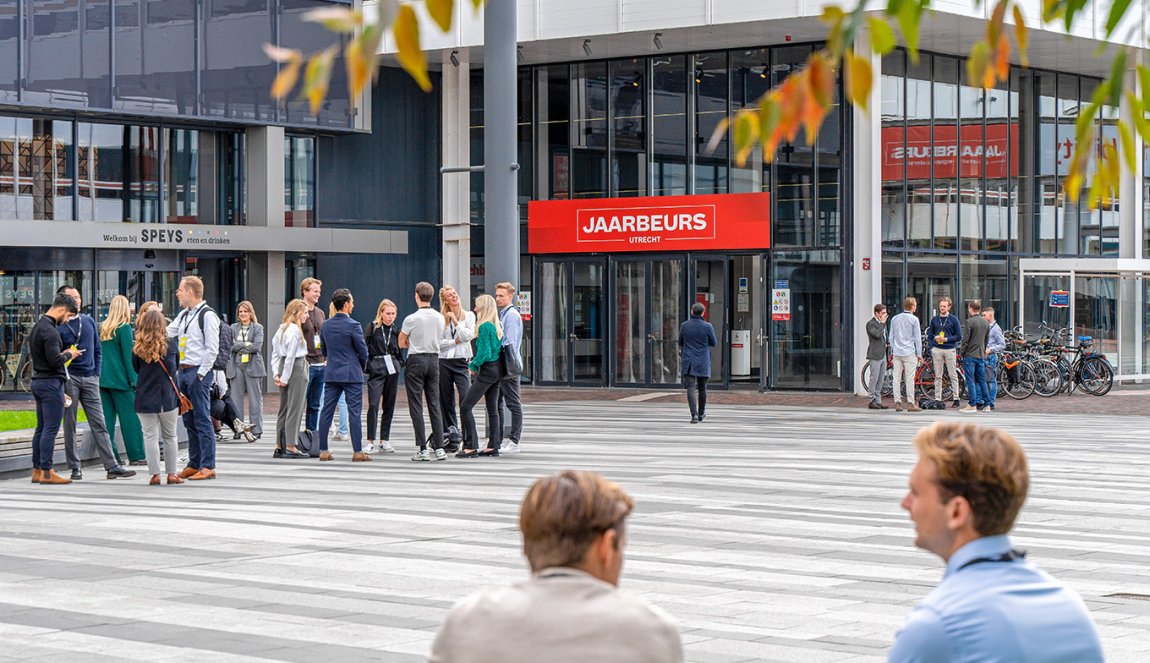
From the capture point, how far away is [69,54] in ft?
95.6

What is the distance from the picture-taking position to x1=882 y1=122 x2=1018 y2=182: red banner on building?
32.1 metres

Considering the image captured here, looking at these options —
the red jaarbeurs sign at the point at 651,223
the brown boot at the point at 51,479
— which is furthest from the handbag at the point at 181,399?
the red jaarbeurs sign at the point at 651,223

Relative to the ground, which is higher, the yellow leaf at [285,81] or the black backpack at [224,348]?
the yellow leaf at [285,81]

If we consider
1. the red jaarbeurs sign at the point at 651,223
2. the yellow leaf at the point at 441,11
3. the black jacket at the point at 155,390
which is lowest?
the black jacket at the point at 155,390

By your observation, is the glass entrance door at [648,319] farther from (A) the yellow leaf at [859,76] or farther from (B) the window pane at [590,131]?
(A) the yellow leaf at [859,76]

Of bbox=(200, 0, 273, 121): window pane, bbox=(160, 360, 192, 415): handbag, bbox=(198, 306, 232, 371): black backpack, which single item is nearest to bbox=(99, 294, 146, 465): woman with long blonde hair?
bbox=(160, 360, 192, 415): handbag

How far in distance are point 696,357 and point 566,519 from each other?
20.8 m

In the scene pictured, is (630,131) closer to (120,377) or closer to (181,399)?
(120,377)

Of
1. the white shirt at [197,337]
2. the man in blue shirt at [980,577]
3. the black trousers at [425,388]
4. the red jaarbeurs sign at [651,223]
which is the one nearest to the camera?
the man in blue shirt at [980,577]

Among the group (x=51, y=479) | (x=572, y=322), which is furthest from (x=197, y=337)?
(x=572, y=322)

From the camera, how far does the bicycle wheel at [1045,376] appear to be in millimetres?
29656

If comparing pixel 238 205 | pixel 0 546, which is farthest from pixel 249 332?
pixel 238 205

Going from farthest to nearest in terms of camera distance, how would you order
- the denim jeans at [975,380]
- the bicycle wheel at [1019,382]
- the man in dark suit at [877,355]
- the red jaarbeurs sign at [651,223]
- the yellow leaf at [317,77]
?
the red jaarbeurs sign at [651,223] → the bicycle wheel at [1019,382] → the man in dark suit at [877,355] → the denim jeans at [975,380] → the yellow leaf at [317,77]

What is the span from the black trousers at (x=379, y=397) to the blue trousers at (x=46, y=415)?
380 centimetres
